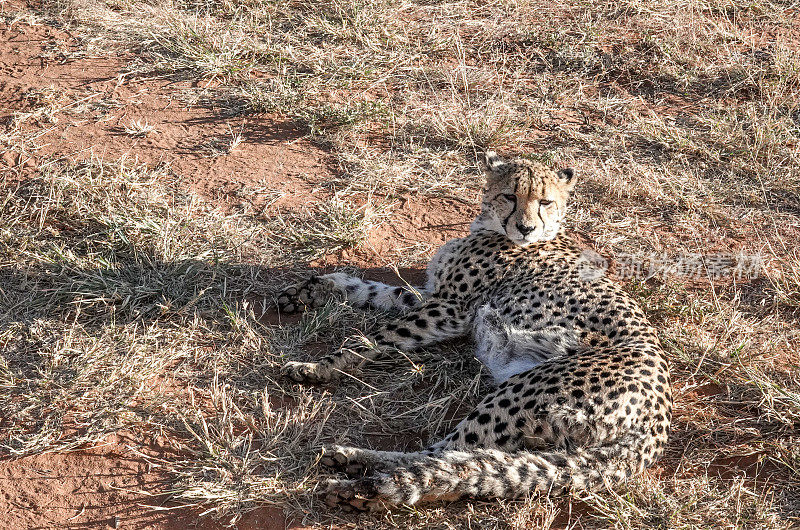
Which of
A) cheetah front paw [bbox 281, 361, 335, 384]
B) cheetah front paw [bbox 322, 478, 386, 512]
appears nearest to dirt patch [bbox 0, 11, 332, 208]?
cheetah front paw [bbox 281, 361, 335, 384]

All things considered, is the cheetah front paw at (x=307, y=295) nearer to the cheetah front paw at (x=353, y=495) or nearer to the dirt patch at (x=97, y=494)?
the dirt patch at (x=97, y=494)

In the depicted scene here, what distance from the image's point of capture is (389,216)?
4.88 metres

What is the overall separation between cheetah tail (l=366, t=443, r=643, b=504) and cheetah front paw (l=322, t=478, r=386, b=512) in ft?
0.06

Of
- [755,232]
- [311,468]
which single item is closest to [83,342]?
[311,468]

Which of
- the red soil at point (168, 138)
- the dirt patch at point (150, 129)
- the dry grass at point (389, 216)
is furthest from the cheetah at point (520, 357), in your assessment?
the dirt patch at point (150, 129)

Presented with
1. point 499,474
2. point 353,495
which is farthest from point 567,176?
point 353,495

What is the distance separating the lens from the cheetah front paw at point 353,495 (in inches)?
118

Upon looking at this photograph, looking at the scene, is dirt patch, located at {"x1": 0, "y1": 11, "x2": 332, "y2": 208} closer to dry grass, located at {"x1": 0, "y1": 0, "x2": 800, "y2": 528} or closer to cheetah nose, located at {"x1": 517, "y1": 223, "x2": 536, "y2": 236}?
dry grass, located at {"x1": 0, "y1": 0, "x2": 800, "y2": 528}

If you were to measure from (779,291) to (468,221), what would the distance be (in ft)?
6.07

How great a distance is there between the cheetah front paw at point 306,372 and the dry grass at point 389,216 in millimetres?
72

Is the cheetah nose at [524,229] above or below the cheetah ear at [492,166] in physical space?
below

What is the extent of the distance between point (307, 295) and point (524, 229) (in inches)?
48.0

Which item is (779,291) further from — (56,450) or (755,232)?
(56,450)

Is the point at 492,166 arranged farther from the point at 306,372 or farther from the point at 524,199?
the point at 306,372
